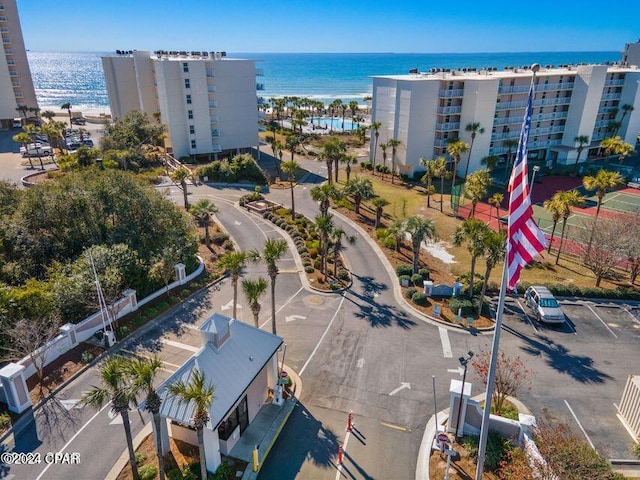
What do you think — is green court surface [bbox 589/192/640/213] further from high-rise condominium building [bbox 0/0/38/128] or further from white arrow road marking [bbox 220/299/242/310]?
high-rise condominium building [bbox 0/0/38/128]

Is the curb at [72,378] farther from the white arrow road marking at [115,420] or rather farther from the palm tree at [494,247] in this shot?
the palm tree at [494,247]

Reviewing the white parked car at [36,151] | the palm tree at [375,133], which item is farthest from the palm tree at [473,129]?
the white parked car at [36,151]

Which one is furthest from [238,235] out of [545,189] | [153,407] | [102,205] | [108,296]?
[545,189]

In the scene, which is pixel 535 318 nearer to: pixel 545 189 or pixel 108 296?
pixel 108 296

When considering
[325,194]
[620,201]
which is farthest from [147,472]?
[620,201]

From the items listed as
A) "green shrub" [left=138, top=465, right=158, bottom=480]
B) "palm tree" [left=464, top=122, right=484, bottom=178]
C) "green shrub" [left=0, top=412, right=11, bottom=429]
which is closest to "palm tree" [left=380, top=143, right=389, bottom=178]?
"palm tree" [left=464, top=122, right=484, bottom=178]
